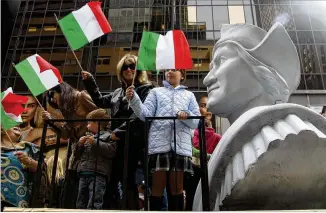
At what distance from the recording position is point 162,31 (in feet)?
76.4

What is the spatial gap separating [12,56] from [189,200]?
22.1 m

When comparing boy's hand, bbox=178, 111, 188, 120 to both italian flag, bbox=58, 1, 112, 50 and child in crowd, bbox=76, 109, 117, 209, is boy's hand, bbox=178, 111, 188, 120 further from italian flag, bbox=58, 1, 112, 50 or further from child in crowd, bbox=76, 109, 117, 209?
italian flag, bbox=58, 1, 112, 50

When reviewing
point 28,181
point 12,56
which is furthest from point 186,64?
point 12,56

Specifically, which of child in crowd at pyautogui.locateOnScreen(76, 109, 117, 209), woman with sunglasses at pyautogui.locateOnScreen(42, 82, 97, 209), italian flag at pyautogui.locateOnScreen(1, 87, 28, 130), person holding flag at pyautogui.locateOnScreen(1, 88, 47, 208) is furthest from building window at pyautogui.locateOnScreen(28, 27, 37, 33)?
child in crowd at pyautogui.locateOnScreen(76, 109, 117, 209)

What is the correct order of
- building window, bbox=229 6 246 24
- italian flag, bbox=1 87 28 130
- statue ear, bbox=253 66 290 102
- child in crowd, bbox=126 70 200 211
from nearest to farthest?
statue ear, bbox=253 66 290 102
child in crowd, bbox=126 70 200 211
italian flag, bbox=1 87 28 130
building window, bbox=229 6 246 24

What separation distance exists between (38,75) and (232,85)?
11.6ft

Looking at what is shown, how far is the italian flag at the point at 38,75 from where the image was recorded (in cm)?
598

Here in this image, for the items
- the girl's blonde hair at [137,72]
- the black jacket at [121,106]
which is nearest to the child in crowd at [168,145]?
the black jacket at [121,106]

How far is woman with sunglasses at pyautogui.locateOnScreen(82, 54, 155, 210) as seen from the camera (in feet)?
14.8

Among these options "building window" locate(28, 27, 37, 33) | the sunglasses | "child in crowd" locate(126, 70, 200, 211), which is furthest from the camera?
"building window" locate(28, 27, 37, 33)

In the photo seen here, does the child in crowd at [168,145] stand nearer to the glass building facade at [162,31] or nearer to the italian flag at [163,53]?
the italian flag at [163,53]

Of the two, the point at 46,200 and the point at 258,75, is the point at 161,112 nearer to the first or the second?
the point at 258,75

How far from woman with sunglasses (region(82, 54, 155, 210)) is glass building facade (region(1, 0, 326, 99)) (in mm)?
16647

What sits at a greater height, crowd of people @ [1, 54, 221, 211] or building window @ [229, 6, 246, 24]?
building window @ [229, 6, 246, 24]
